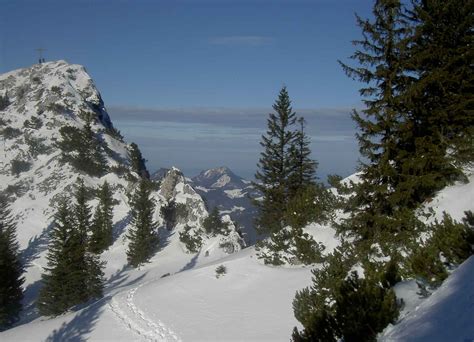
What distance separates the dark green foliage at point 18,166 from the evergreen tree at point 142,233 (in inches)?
1182

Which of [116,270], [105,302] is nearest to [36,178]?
[116,270]

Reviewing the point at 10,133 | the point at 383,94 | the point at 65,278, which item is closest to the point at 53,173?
the point at 10,133

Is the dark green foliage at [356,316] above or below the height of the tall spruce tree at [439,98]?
below

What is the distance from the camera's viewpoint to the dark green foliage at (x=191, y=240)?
182 feet

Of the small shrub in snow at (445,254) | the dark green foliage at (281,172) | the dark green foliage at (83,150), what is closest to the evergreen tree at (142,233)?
the dark green foliage at (83,150)

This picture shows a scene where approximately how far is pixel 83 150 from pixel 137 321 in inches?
2067

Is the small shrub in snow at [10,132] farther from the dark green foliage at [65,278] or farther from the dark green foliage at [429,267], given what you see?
the dark green foliage at [429,267]

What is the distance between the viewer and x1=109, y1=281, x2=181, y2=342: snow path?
1870 cm

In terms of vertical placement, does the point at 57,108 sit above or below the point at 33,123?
above

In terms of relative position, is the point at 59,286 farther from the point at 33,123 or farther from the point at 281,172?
the point at 33,123

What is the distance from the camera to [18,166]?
72.7m

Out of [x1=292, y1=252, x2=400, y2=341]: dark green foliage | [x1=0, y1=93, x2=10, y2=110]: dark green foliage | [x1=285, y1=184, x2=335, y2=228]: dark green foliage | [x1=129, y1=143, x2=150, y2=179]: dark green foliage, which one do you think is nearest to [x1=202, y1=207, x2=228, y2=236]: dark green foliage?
[x1=129, y1=143, x2=150, y2=179]: dark green foliage

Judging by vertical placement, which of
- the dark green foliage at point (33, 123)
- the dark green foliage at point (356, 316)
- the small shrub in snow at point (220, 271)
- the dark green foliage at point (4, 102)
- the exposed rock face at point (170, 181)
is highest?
the dark green foliage at point (4, 102)

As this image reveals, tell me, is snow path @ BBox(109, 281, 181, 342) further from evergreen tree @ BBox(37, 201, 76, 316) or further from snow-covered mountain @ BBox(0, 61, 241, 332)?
snow-covered mountain @ BBox(0, 61, 241, 332)
